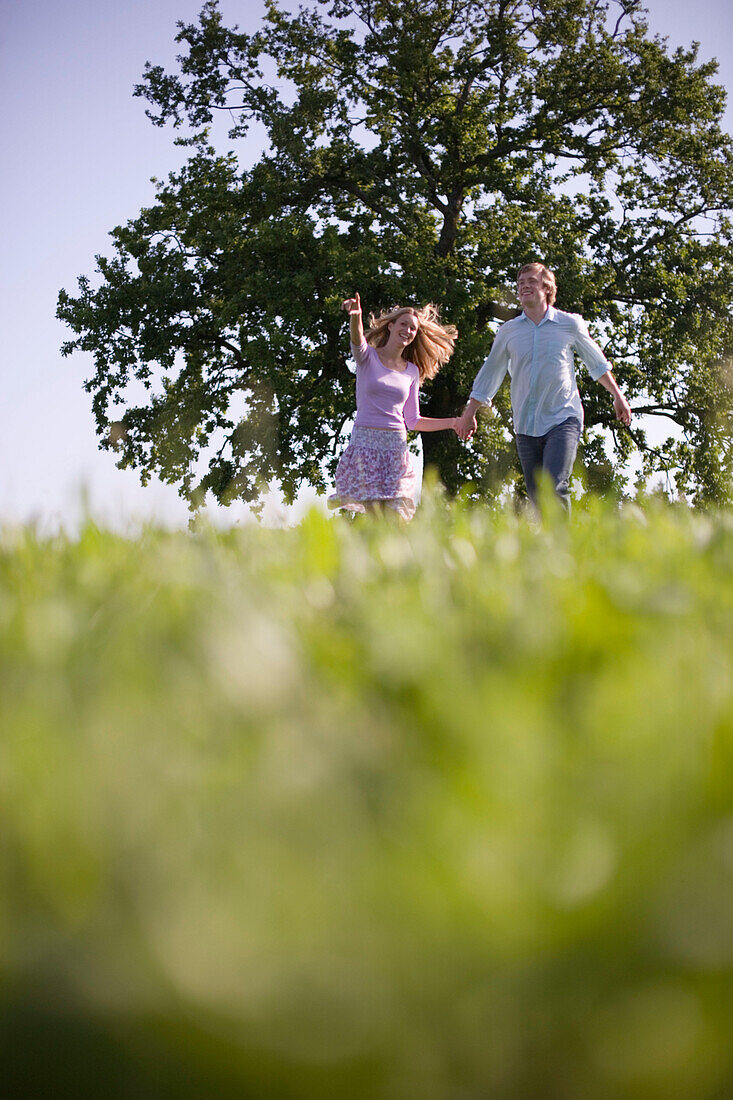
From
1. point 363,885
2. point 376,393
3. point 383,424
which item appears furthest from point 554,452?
point 363,885

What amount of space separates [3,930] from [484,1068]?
0.23 metres

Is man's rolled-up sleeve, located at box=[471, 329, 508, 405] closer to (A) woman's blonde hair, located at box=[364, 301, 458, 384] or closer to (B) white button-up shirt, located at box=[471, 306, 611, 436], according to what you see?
(B) white button-up shirt, located at box=[471, 306, 611, 436]

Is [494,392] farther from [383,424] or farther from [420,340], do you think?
[420,340]

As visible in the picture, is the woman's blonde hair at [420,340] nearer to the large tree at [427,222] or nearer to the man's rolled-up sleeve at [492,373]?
the man's rolled-up sleeve at [492,373]

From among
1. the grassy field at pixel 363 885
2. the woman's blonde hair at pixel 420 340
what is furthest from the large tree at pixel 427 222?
the grassy field at pixel 363 885

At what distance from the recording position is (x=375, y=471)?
9.10 m

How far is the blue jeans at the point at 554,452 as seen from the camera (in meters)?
8.99

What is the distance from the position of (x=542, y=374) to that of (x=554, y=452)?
2.86ft

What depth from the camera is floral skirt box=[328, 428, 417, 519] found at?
9.11 metres

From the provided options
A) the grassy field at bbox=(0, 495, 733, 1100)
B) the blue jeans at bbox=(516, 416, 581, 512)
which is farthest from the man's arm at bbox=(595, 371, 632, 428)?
the grassy field at bbox=(0, 495, 733, 1100)

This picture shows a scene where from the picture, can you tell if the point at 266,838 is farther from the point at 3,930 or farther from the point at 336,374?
the point at 336,374

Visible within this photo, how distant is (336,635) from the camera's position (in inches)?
28.5

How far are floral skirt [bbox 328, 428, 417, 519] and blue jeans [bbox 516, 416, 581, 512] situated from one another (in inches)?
44.5

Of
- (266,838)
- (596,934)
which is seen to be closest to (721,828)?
(596,934)
